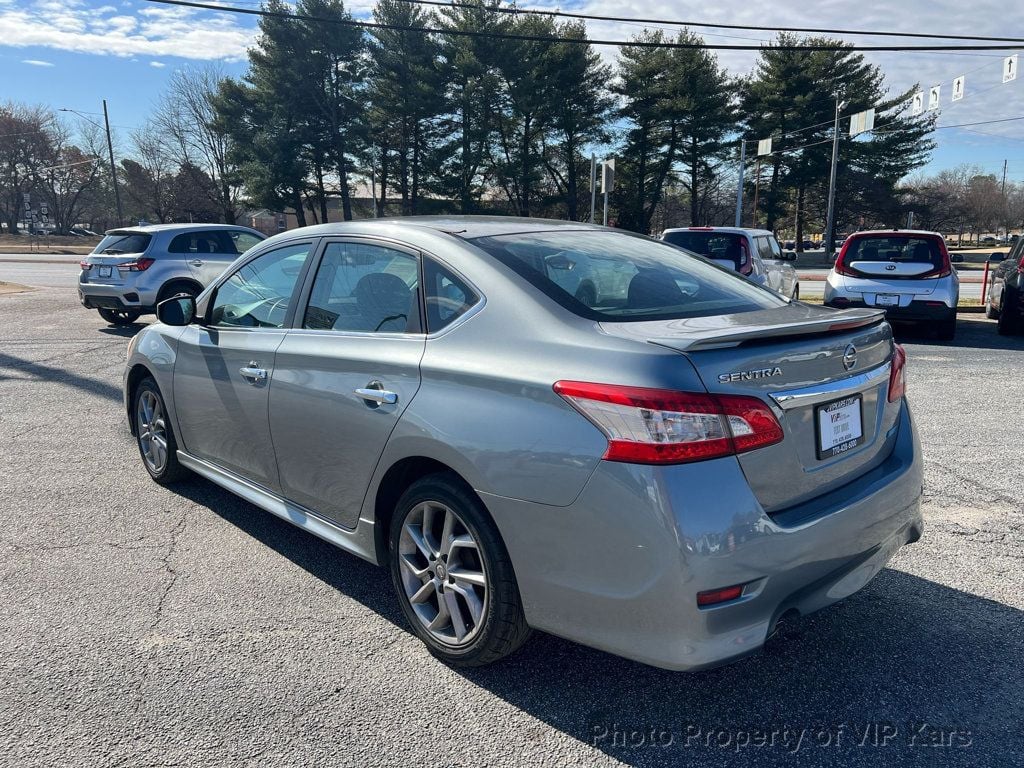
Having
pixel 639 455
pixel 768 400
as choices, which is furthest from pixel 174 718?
pixel 768 400

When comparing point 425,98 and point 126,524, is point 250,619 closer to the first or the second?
point 126,524

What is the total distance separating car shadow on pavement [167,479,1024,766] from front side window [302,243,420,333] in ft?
4.17

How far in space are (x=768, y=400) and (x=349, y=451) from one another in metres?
1.66

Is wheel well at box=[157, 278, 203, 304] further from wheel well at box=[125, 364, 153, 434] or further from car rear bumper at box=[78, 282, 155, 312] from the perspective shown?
wheel well at box=[125, 364, 153, 434]

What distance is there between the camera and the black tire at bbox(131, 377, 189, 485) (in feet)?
15.3

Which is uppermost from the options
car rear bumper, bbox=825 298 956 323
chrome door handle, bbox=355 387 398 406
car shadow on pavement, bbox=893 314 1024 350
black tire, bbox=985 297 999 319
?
chrome door handle, bbox=355 387 398 406

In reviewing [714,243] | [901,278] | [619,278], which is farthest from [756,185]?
[619,278]

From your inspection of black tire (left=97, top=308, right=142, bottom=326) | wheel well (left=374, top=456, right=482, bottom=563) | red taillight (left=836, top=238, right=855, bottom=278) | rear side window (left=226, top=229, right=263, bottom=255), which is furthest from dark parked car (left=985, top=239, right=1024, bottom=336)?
black tire (left=97, top=308, right=142, bottom=326)

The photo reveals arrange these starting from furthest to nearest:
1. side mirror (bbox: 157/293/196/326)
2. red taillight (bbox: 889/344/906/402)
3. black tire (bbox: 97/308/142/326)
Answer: black tire (bbox: 97/308/142/326) < side mirror (bbox: 157/293/196/326) < red taillight (bbox: 889/344/906/402)

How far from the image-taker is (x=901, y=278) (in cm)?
1095

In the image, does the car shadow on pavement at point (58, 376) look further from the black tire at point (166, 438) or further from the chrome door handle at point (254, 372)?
the chrome door handle at point (254, 372)

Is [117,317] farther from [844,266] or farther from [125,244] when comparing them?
[844,266]

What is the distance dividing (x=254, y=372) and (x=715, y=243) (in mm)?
9003

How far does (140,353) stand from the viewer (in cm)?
482
